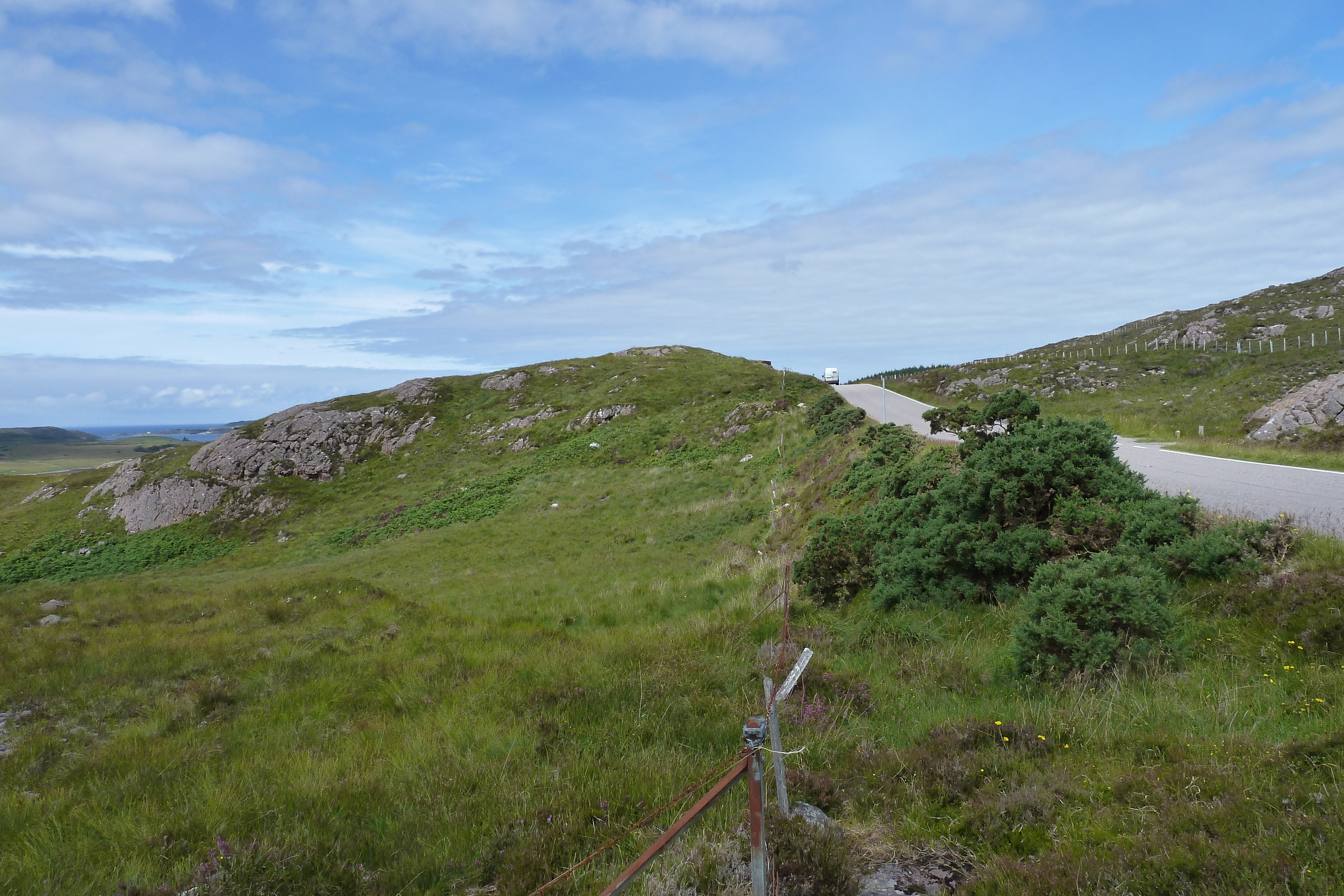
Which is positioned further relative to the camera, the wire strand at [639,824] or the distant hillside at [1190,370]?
the distant hillside at [1190,370]

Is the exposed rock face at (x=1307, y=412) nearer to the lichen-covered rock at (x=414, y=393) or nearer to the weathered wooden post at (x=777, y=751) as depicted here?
the weathered wooden post at (x=777, y=751)

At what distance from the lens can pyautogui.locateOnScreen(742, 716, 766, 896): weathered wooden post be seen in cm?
284

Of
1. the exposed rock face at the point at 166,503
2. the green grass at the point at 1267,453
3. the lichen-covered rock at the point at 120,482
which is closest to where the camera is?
the green grass at the point at 1267,453

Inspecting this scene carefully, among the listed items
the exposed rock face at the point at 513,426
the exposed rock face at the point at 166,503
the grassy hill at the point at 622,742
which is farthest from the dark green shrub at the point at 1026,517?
the exposed rock face at the point at 166,503

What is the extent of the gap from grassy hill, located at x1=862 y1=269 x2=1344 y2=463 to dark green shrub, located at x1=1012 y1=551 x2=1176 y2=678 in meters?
13.0

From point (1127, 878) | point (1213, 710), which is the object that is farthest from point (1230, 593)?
point (1127, 878)

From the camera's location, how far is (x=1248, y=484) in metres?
13.4

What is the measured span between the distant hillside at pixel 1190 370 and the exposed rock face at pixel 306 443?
48.2 metres

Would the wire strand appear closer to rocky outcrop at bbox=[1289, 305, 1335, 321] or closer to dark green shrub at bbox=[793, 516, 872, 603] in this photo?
dark green shrub at bbox=[793, 516, 872, 603]

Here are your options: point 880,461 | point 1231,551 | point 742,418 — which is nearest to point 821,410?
point 742,418

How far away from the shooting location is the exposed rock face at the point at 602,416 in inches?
1982

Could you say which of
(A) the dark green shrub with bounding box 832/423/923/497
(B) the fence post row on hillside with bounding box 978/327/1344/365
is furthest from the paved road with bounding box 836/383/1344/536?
(B) the fence post row on hillside with bounding box 978/327/1344/365

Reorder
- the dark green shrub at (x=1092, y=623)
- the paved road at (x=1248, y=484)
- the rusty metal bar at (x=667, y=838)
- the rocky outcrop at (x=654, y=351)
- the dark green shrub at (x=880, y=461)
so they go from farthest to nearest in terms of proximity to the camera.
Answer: the rocky outcrop at (x=654, y=351) < the dark green shrub at (x=880, y=461) < the paved road at (x=1248, y=484) < the dark green shrub at (x=1092, y=623) < the rusty metal bar at (x=667, y=838)

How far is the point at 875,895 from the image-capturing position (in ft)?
12.3
